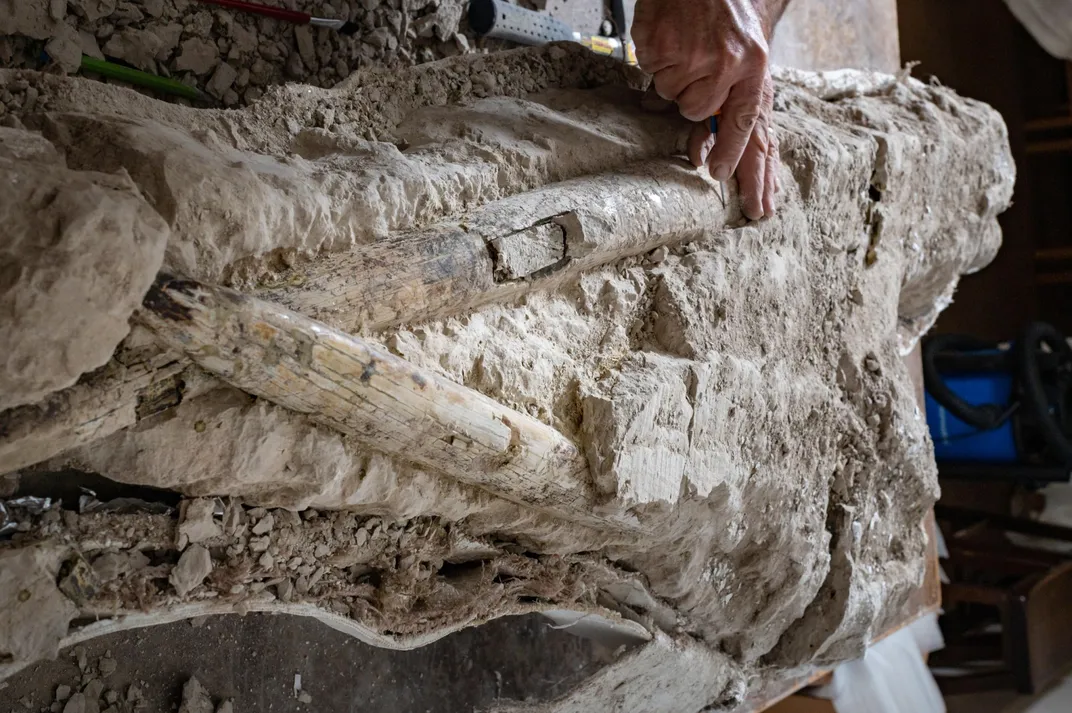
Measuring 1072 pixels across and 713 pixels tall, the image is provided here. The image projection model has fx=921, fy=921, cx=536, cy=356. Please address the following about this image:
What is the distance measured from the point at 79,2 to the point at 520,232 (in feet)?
2.52

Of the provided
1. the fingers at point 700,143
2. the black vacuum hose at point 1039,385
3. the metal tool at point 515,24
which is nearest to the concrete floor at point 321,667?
the fingers at point 700,143

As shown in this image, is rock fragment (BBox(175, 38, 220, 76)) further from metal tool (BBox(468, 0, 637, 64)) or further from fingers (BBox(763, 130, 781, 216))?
fingers (BBox(763, 130, 781, 216))

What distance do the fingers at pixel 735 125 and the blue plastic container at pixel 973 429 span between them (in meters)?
2.09

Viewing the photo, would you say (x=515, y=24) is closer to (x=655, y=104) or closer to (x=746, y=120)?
(x=655, y=104)

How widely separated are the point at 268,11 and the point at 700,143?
2.45 feet

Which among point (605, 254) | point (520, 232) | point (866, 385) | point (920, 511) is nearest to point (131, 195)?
point (520, 232)

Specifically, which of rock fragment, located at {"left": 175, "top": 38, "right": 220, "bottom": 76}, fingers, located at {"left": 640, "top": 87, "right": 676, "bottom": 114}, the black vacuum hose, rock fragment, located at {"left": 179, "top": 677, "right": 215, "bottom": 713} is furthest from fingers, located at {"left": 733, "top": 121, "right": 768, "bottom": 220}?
the black vacuum hose

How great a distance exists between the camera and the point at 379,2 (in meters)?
1.70

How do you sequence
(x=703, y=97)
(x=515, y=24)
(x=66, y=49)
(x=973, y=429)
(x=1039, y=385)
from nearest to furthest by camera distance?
(x=66, y=49), (x=703, y=97), (x=515, y=24), (x=1039, y=385), (x=973, y=429)

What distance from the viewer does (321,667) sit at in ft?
5.55

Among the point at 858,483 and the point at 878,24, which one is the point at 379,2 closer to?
the point at 858,483

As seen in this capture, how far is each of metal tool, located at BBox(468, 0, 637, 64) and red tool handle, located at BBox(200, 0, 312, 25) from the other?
0.37 metres

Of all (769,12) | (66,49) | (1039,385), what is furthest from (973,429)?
(66,49)

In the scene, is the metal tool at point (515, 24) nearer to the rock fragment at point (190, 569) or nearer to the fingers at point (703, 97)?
the fingers at point (703, 97)
